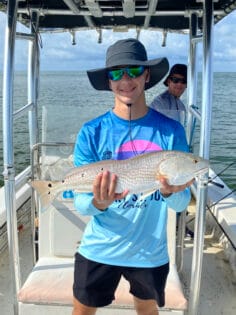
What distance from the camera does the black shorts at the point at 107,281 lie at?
236 cm

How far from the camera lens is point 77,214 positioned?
3.52 m

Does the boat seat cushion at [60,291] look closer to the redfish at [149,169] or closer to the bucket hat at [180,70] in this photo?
the redfish at [149,169]

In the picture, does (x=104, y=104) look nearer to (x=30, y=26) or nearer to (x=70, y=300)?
(x=30, y=26)

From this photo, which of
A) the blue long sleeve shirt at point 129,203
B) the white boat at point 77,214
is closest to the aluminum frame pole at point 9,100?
the white boat at point 77,214

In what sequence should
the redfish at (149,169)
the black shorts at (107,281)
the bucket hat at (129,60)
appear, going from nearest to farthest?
the redfish at (149,169), the bucket hat at (129,60), the black shorts at (107,281)

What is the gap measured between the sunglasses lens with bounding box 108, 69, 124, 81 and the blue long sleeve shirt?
19 centimetres

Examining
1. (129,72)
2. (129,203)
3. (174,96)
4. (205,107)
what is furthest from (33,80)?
(129,203)

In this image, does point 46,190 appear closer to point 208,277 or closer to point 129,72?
point 129,72

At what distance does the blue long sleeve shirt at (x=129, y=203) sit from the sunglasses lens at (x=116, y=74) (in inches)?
7.3

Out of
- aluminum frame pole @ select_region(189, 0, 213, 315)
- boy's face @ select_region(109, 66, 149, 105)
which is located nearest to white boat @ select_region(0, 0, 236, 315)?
aluminum frame pole @ select_region(189, 0, 213, 315)

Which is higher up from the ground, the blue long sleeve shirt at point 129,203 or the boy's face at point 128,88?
the boy's face at point 128,88

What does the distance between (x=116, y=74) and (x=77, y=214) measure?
157 cm

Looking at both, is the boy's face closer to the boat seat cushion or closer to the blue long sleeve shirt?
the blue long sleeve shirt

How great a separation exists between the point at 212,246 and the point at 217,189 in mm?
921
